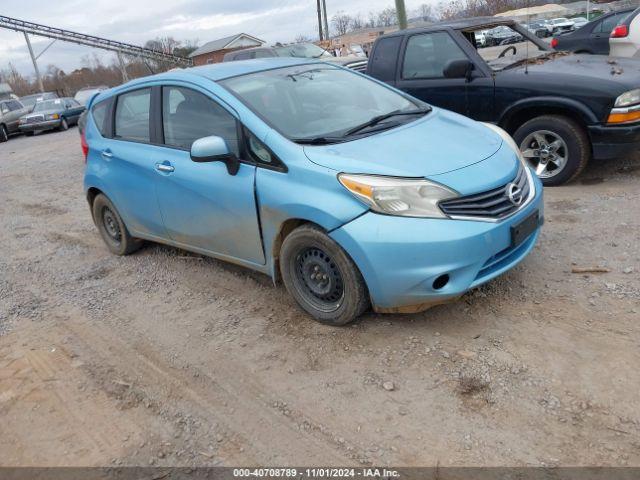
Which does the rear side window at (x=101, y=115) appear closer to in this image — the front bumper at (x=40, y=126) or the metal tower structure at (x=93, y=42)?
the front bumper at (x=40, y=126)

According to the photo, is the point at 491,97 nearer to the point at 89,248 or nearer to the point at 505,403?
the point at 505,403

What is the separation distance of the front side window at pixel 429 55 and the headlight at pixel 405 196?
3621 mm

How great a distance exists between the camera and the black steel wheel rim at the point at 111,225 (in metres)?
5.52

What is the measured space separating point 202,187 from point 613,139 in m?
3.99

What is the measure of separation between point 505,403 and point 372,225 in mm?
1191

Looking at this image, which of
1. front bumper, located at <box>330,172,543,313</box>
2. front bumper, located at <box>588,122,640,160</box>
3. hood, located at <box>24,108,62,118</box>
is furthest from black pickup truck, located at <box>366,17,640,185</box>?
hood, located at <box>24,108,62,118</box>

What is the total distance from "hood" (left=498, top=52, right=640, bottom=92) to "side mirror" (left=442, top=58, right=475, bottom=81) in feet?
1.16

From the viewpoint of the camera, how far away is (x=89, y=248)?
6027 mm

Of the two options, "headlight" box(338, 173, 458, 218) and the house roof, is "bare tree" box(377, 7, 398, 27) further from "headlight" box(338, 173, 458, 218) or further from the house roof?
"headlight" box(338, 173, 458, 218)

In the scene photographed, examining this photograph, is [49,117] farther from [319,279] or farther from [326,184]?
[326,184]

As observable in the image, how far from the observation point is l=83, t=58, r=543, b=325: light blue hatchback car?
3160mm

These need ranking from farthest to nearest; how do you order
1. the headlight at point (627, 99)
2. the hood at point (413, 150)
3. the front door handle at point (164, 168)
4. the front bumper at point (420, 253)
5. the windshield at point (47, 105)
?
the windshield at point (47, 105), the headlight at point (627, 99), the front door handle at point (164, 168), the hood at point (413, 150), the front bumper at point (420, 253)

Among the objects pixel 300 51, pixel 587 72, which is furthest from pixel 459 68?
pixel 300 51

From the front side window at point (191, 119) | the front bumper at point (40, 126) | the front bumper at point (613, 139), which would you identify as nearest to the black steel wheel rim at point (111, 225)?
the front side window at point (191, 119)
